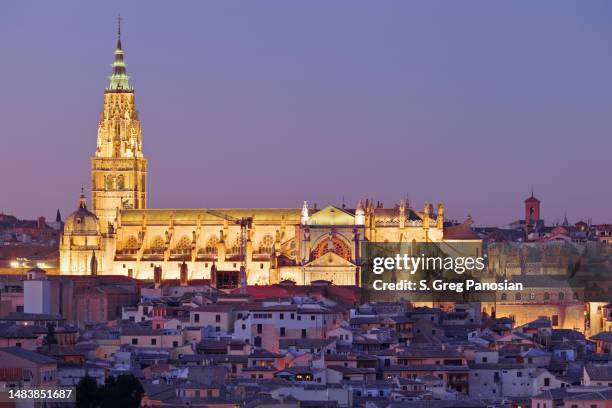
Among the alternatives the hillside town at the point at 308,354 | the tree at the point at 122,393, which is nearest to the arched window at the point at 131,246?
the hillside town at the point at 308,354

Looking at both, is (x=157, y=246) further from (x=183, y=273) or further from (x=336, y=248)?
(x=336, y=248)

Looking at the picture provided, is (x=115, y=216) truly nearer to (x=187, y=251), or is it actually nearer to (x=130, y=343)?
(x=187, y=251)

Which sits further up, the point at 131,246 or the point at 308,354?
the point at 131,246

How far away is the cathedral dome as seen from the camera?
15388cm

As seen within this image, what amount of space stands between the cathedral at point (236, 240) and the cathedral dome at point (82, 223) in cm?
6

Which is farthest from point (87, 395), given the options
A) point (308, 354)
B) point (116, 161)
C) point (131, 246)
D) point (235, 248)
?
point (116, 161)

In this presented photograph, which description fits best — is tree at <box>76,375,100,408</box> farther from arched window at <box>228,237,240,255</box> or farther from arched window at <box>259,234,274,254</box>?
arched window at <box>228,237,240,255</box>

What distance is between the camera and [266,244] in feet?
506

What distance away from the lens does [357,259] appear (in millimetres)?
147625

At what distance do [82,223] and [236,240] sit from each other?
859 centimetres

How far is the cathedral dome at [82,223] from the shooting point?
6058 inches

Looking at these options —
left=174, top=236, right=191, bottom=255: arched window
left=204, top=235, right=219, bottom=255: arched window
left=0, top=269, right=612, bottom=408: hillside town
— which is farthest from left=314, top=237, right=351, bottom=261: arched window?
left=0, top=269, right=612, bottom=408: hillside town

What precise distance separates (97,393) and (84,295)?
54.9m

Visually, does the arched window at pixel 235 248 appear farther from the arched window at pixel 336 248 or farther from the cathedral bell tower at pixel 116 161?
the cathedral bell tower at pixel 116 161
